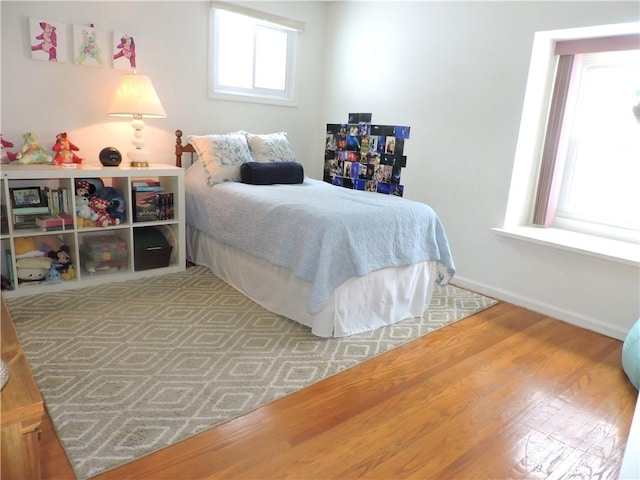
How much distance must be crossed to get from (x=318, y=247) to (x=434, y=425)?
0.97 metres

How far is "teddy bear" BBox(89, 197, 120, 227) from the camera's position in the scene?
9.30ft

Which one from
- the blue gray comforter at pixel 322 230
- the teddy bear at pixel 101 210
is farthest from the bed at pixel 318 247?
the teddy bear at pixel 101 210

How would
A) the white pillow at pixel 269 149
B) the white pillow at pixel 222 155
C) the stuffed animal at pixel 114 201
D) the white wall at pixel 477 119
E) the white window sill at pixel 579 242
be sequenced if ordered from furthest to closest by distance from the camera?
the white pillow at pixel 269 149 < the white pillow at pixel 222 155 < the stuffed animal at pixel 114 201 < the white wall at pixel 477 119 < the white window sill at pixel 579 242

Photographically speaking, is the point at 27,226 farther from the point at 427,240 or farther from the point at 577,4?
the point at 577,4

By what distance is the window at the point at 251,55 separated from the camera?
363 centimetres

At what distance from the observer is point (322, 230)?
2248 mm

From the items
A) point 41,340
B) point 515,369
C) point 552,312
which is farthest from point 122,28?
point 552,312

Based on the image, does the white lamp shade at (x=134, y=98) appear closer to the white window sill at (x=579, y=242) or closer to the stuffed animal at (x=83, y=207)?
the stuffed animal at (x=83, y=207)

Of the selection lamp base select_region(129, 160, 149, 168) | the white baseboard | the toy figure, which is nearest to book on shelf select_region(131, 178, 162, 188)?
lamp base select_region(129, 160, 149, 168)

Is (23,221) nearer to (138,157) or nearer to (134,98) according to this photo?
(138,157)

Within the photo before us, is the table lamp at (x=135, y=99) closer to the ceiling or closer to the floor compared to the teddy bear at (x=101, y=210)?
Result: closer to the ceiling

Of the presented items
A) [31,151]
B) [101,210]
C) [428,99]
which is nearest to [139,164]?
[101,210]

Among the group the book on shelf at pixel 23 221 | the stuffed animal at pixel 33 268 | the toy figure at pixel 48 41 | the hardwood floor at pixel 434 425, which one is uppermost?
the toy figure at pixel 48 41

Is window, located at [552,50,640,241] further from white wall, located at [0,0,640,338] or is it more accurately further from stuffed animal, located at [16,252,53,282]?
stuffed animal, located at [16,252,53,282]
